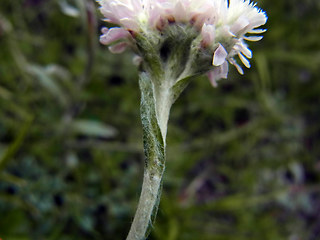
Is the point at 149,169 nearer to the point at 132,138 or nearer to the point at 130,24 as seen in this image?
the point at 130,24

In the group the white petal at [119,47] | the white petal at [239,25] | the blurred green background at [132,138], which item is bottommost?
the white petal at [239,25]

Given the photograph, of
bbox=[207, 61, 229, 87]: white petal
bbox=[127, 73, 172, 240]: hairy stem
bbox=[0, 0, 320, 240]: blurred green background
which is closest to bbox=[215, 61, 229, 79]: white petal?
bbox=[207, 61, 229, 87]: white petal

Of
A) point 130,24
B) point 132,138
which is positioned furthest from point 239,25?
point 132,138

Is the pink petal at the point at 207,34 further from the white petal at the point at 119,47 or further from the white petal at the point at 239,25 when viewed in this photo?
the white petal at the point at 119,47

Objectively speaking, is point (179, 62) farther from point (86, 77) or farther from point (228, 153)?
point (228, 153)

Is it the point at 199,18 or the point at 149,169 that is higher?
the point at 199,18

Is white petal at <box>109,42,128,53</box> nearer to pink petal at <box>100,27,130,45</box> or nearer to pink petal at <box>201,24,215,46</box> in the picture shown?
pink petal at <box>100,27,130,45</box>

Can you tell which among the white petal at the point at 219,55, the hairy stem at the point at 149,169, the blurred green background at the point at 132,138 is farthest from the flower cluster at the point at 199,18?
the blurred green background at the point at 132,138
